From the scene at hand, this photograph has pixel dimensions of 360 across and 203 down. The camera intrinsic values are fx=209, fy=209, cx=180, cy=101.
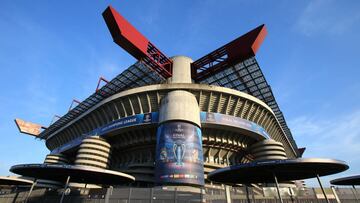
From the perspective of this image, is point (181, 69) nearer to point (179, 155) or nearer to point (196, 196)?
point (179, 155)

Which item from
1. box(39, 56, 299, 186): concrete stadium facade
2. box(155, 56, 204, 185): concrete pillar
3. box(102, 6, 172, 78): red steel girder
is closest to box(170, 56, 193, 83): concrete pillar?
box(39, 56, 299, 186): concrete stadium facade

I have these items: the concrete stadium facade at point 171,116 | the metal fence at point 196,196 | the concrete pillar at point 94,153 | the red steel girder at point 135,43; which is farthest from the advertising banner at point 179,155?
the red steel girder at point 135,43

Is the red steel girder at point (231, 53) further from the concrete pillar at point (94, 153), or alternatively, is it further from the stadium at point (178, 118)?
the concrete pillar at point (94, 153)

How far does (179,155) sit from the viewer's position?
30.3 meters

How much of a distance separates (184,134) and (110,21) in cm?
2320

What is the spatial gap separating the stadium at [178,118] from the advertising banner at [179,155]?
0.13 metres

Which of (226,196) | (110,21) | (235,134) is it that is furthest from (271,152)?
(110,21)

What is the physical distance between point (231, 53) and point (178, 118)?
1950 cm

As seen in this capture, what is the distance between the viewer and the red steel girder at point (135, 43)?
36.1 meters

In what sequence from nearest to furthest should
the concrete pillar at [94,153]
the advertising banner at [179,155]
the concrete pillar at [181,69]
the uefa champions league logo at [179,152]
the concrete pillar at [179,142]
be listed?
the advertising banner at [179,155] < the concrete pillar at [179,142] < the uefa champions league logo at [179,152] < the concrete pillar at [94,153] < the concrete pillar at [181,69]

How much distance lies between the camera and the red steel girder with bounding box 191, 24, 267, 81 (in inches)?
1609

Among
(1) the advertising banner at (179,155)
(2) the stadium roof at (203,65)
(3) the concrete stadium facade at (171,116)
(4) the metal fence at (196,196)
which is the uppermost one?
(2) the stadium roof at (203,65)

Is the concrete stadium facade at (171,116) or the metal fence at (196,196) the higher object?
the concrete stadium facade at (171,116)

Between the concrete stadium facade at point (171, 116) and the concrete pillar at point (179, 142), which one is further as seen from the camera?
the concrete stadium facade at point (171, 116)
